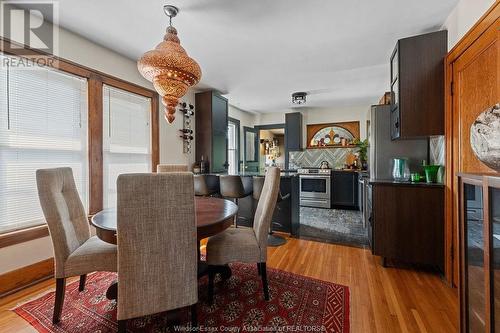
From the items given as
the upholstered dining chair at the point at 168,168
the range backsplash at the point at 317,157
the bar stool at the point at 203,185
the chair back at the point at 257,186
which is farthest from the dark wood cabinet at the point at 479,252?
the range backsplash at the point at 317,157

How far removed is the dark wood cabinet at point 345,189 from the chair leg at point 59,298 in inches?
193

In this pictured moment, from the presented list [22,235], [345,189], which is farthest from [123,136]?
[345,189]

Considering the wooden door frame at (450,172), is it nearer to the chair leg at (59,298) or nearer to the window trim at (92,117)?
the chair leg at (59,298)

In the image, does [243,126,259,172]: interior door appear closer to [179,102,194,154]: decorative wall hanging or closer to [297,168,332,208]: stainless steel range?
[297,168,332,208]: stainless steel range

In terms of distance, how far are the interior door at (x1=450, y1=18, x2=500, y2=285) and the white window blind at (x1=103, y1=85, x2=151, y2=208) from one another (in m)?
3.46

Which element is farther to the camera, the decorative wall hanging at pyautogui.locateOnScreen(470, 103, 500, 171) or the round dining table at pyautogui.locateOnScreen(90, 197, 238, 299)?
the round dining table at pyautogui.locateOnScreen(90, 197, 238, 299)

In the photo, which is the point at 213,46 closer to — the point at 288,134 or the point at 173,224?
the point at 173,224

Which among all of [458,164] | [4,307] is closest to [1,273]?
[4,307]

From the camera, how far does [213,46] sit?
2645mm

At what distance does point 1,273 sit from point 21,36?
6.90 ft

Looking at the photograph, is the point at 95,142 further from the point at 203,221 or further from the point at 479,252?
the point at 479,252

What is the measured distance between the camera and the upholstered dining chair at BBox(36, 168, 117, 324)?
1449 mm

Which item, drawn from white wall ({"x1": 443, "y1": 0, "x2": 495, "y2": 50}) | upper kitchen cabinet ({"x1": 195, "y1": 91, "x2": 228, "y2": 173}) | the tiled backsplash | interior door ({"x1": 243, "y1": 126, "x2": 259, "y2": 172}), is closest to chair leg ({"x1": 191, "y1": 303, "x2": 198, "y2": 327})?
the tiled backsplash

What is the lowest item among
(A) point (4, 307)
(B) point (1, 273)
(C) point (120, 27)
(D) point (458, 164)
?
(A) point (4, 307)
